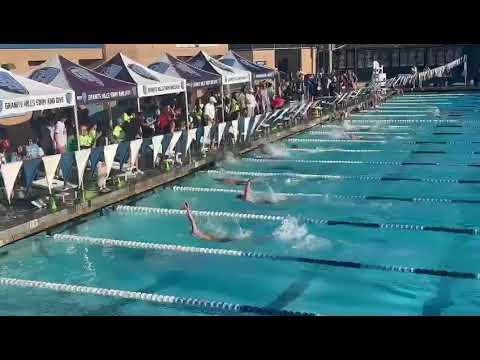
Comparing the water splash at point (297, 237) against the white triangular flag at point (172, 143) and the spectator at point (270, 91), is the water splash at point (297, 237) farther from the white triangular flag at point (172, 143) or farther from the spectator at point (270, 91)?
the spectator at point (270, 91)

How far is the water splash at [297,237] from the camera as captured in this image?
8180 mm

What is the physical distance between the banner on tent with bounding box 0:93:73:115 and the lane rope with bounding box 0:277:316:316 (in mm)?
2708

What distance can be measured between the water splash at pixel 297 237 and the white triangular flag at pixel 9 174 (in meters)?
4.01

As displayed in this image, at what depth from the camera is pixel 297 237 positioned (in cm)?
856

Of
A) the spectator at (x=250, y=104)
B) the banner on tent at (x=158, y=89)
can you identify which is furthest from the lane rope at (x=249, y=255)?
the spectator at (x=250, y=104)

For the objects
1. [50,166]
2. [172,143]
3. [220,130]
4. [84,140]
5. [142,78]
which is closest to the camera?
[50,166]

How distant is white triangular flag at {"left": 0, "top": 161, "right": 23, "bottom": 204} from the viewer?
27.6ft

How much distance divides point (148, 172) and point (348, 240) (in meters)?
5.04

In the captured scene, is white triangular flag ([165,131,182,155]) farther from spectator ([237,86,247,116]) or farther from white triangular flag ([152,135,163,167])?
spectator ([237,86,247,116])

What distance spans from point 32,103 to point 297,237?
465 centimetres

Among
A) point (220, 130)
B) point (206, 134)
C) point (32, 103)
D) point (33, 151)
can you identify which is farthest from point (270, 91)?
point (32, 103)

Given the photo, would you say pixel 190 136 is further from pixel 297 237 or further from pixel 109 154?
pixel 297 237

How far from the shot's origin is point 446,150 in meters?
15.0
